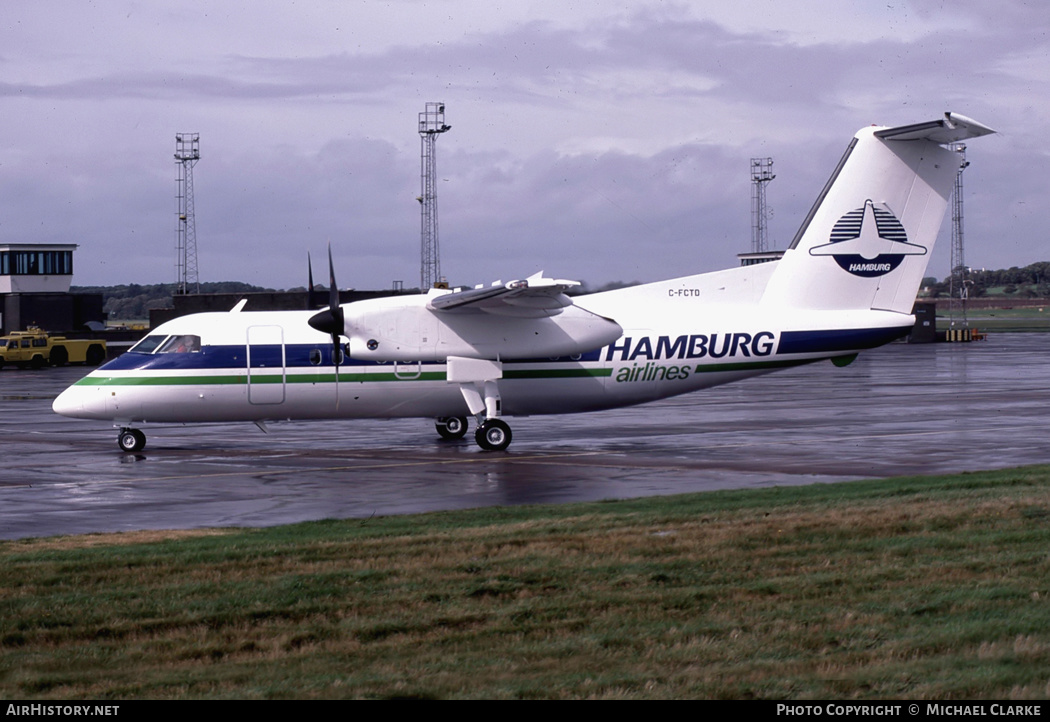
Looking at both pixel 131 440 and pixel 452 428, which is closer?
pixel 131 440

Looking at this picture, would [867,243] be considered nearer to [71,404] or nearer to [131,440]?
[131,440]

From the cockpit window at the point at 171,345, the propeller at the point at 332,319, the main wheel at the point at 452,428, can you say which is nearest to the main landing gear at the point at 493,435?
the main wheel at the point at 452,428

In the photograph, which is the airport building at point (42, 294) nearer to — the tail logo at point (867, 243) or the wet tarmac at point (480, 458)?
the wet tarmac at point (480, 458)

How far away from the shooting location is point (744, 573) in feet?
36.5

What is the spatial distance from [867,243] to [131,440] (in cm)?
1724

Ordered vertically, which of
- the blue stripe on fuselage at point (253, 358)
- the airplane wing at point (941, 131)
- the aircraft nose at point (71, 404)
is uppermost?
the airplane wing at point (941, 131)

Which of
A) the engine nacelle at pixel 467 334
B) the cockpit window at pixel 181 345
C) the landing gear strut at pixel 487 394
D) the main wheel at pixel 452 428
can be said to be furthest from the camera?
the main wheel at pixel 452 428

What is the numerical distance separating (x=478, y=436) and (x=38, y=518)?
10.4 meters

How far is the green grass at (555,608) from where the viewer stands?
774 cm

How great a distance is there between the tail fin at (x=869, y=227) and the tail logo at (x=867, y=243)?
23mm

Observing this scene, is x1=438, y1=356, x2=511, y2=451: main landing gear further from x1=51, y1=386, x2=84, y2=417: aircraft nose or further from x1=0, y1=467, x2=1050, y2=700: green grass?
x1=0, y1=467, x2=1050, y2=700: green grass

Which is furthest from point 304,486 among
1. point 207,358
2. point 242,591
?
point 242,591

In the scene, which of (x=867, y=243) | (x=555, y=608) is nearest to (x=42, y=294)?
(x=867, y=243)

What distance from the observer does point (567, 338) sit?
24.8 meters
